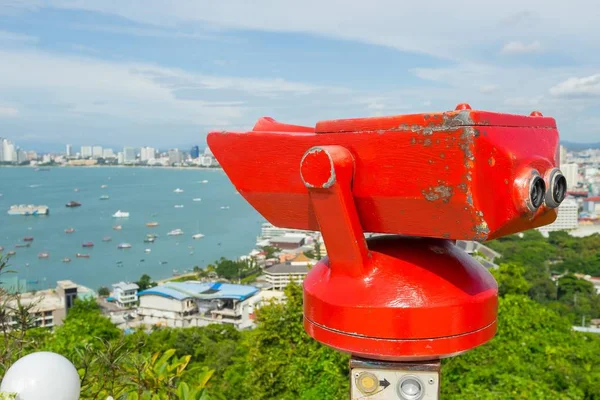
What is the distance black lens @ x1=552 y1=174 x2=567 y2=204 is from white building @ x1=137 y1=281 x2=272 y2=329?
88.8 feet

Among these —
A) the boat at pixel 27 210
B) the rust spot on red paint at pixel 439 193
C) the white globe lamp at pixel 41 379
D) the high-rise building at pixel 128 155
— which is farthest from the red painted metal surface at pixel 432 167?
the high-rise building at pixel 128 155

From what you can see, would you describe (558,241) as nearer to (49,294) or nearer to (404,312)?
(49,294)

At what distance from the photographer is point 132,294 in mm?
31703

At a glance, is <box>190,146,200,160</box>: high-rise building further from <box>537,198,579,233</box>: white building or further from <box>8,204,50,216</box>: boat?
<box>537,198,579,233</box>: white building

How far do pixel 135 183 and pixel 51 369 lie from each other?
10795cm

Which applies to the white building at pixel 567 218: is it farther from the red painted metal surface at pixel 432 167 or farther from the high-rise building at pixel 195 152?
the high-rise building at pixel 195 152

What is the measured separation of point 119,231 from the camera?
5269 centimetres

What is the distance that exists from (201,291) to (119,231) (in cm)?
2513

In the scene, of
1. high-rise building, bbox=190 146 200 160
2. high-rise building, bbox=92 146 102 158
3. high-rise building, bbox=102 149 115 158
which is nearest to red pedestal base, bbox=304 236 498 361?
high-rise building, bbox=190 146 200 160

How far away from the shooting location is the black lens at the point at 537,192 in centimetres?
144

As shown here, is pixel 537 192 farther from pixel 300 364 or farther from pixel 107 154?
pixel 107 154

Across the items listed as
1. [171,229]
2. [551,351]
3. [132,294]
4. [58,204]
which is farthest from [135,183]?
[551,351]

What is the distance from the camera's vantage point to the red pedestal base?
1.63 metres

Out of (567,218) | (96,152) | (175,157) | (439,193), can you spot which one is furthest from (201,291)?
(96,152)
